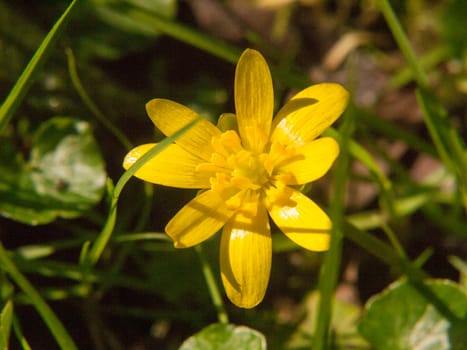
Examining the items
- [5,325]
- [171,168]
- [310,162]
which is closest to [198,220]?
[171,168]

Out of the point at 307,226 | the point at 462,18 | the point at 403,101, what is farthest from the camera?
the point at 403,101

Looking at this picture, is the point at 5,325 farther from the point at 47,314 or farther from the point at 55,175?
the point at 55,175

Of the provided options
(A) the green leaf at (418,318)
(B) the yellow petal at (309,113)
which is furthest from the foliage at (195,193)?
(B) the yellow petal at (309,113)

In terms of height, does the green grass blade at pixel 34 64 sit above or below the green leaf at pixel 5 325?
above

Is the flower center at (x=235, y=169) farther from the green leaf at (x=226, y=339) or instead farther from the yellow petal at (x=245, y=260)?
the green leaf at (x=226, y=339)

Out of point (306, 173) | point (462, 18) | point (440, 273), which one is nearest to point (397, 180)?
point (440, 273)

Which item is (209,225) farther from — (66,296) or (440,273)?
(440,273)
